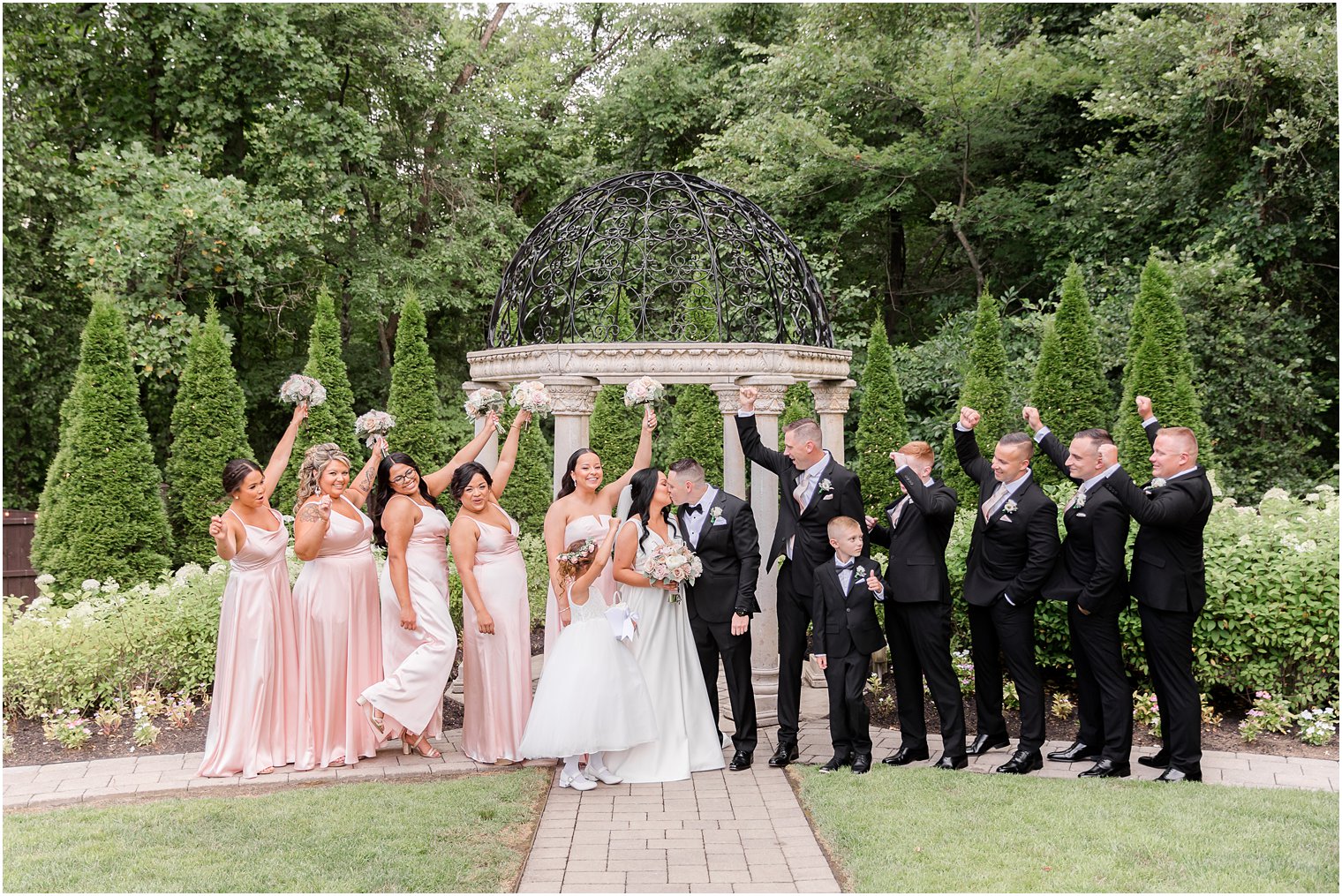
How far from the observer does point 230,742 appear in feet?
20.3

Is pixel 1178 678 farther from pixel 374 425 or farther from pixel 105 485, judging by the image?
pixel 105 485

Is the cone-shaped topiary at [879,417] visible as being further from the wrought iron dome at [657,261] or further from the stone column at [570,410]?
the stone column at [570,410]

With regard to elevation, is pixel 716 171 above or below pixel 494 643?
above

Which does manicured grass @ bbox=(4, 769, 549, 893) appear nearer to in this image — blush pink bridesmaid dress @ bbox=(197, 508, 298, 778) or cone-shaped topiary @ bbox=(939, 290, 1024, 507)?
blush pink bridesmaid dress @ bbox=(197, 508, 298, 778)

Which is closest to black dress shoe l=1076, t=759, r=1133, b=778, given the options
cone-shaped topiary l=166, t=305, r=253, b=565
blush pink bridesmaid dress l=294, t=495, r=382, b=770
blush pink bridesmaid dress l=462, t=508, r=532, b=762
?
blush pink bridesmaid dress l=462, t=508, r=532, b=762

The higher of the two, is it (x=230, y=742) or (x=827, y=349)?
(x=827, y=349)

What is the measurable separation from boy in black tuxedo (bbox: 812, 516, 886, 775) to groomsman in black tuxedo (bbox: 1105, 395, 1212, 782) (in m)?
1.45

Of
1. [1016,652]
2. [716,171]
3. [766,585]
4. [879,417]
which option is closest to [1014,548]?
[1016,652]

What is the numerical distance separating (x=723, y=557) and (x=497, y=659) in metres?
1.59

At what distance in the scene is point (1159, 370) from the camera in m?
12.4

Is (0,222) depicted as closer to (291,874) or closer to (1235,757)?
(291,874)

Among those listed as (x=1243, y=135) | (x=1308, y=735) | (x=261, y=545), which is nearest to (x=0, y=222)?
(x=261, y=545)

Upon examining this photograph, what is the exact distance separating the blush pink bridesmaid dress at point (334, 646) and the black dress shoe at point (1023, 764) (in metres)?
3.98

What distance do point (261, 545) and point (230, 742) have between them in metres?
1.22
